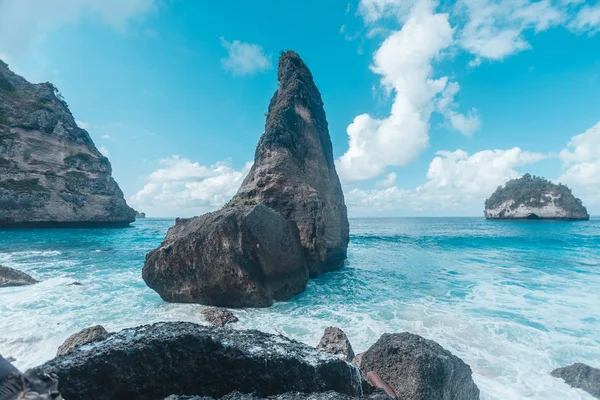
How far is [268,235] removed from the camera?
11.6 metres

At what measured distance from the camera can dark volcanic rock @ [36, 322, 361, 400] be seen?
9.58ft

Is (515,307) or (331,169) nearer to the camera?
(515,307)

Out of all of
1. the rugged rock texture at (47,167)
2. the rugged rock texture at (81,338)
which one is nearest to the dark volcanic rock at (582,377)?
the rugged rock texture at (81,338)

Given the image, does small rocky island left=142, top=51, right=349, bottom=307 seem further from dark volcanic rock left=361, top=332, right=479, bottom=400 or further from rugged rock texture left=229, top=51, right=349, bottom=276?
dark volcanic rock left=361, top=332, right=479, bottom=400

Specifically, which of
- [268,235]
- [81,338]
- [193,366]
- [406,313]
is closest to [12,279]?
[81,338]

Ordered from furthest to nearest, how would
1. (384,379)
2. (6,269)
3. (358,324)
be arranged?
(6,269)
(358,324)
(384,379)

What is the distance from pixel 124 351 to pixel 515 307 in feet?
44.8

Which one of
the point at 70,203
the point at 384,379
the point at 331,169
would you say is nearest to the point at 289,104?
the point at 331,169

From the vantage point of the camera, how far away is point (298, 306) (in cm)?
1095

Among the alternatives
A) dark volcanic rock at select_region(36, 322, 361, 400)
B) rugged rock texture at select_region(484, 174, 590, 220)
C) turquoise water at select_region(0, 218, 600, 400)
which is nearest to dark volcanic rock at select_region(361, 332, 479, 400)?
turquoise water at select_region(0, 218, 600, 400)

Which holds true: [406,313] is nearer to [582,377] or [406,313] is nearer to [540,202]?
[582,377]

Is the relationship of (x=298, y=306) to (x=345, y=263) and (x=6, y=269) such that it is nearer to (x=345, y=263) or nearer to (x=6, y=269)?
(x=345, y=263)

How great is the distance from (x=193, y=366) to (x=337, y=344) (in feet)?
14.3

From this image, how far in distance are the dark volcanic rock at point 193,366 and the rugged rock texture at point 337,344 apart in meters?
3.28
